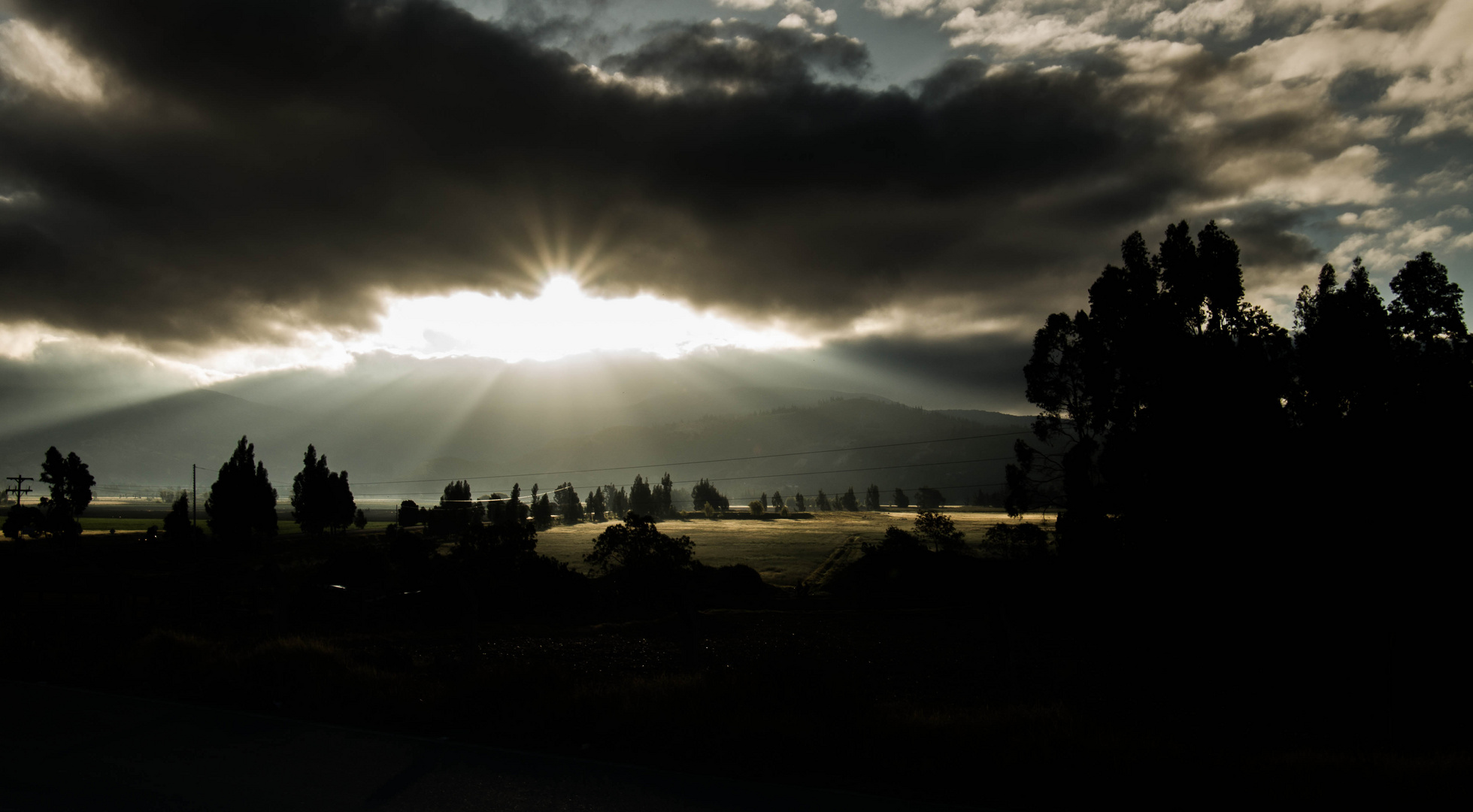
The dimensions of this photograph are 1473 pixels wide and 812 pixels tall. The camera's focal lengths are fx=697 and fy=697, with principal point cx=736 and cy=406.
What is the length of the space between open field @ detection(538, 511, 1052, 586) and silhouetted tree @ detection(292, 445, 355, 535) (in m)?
35.0

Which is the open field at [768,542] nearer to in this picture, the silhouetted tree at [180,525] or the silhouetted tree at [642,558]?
the silhouetted tree at [642,558]

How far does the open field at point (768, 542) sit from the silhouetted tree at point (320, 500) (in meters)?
35.0

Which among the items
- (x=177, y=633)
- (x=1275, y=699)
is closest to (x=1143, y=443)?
(x=1275, y=699)

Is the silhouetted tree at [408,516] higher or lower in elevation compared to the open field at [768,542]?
higher

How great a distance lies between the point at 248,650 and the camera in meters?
17.0

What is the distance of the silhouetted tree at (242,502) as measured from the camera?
94188mm

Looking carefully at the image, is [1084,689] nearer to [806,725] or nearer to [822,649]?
[822,649]

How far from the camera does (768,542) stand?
145 meters

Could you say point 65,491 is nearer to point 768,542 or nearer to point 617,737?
point 768,542

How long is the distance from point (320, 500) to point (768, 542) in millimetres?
81775

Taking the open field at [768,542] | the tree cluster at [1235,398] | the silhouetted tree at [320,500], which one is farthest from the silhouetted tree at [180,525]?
the tree cluster at [1235,398]

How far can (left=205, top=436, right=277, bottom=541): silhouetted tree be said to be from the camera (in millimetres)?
94188

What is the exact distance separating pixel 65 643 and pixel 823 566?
87211 mm

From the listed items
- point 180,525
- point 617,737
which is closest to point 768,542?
point 180,525
